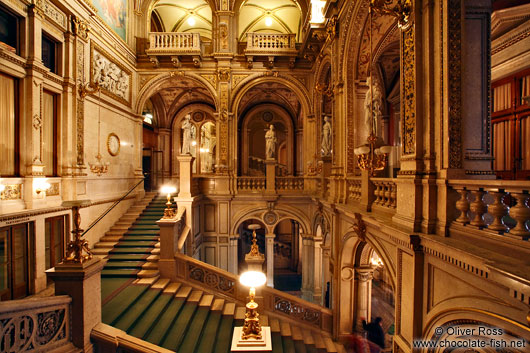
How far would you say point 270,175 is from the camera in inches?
485

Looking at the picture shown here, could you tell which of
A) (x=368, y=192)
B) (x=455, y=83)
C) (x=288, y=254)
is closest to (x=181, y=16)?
(x=368, y=192)

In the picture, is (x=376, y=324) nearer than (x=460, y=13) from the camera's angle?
No

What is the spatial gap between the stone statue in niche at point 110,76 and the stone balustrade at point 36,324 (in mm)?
7858

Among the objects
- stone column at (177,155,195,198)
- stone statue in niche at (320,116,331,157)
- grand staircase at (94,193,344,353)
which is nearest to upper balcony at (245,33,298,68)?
stone statue in niche at (320,116,331,157)

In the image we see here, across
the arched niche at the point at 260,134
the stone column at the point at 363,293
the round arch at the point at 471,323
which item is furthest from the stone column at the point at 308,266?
the round arch at the point at 471,323

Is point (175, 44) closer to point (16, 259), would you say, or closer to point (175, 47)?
point (175, 47)

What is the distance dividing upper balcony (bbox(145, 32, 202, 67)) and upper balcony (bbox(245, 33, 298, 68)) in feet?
7.36

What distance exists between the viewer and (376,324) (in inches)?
279

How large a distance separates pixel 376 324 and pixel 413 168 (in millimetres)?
5006

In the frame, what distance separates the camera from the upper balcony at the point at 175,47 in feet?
39.4

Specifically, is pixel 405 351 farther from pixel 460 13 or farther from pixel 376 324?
pixel 460 13

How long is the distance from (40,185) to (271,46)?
10056 mm

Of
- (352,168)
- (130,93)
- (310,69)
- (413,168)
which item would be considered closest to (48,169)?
(130,93)

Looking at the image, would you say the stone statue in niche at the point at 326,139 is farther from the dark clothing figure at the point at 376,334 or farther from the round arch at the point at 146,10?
the round arch at the point at 146,10
